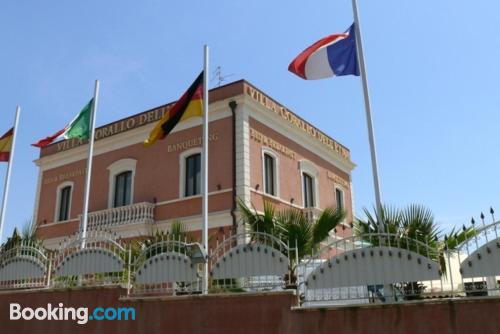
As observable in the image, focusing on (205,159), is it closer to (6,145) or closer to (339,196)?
(6,145)

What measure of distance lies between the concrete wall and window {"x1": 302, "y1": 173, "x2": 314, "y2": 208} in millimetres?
11074

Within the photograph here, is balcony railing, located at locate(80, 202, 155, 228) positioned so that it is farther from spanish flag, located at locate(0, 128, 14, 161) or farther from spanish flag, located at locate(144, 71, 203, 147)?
spanish flag, located at locate(144, 71, 203, 147)

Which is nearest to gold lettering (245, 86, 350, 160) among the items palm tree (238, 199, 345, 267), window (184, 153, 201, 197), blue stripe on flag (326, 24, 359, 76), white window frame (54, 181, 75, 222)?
window (184, 153, 201, 197)

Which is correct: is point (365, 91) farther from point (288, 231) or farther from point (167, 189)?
point (167, 189)

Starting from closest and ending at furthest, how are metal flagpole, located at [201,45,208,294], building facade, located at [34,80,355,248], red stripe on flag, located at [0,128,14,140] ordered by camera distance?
metal flagpole, located at [201,45,208,294], red stripe on flag, located at [0,128,14,140], building facade, located at [34,80,355,248]

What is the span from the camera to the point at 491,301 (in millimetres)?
5309

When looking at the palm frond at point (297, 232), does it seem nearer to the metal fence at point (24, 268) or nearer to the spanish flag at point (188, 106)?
the spanish flag at point (188, 106)

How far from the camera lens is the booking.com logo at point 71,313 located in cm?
788

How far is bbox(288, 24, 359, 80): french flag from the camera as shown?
28.7 ft

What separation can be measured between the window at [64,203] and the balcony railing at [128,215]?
126 inches

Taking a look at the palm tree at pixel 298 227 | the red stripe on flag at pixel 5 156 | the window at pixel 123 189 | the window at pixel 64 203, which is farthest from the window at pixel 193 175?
the palm tree at pixel 298 227

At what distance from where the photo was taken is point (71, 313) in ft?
28.2

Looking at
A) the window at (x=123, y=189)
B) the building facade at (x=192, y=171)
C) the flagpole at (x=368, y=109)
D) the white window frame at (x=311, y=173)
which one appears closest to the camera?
the flagpole at (x=368, y=109)

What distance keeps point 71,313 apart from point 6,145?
24.0ft
